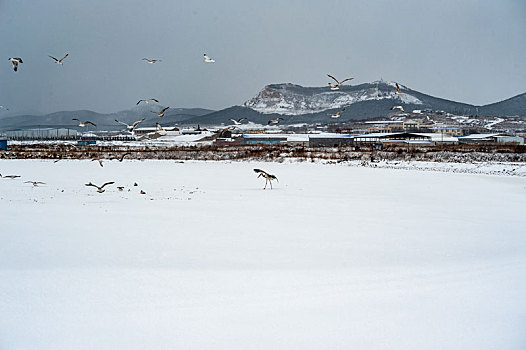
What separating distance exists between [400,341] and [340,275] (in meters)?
1.81

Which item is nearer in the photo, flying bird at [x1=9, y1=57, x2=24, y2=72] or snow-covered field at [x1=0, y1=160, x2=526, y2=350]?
snow-covered field at [x1=0, y1=160, x2=526, y2=350]

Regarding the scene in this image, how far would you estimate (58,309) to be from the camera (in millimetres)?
5148

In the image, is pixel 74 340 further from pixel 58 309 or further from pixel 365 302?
pixel 365 302

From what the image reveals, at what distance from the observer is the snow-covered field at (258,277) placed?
4.71m

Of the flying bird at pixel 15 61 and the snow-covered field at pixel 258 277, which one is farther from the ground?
the flying bird at pixel 15 61

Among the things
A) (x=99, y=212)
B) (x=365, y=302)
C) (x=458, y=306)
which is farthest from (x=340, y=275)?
(x=99, y=212)

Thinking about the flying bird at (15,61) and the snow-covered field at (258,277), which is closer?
the snow-covered field at (258,277)

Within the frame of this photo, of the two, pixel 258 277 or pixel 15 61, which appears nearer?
pixel 258 277

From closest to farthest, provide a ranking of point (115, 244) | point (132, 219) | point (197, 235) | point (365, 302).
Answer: point (365, 302), point (115, 244), point (197, 235), point (132, 219)

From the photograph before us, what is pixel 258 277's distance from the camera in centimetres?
625

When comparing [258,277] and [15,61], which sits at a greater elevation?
[15,61]

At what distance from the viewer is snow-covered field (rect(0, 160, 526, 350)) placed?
15.5 feet

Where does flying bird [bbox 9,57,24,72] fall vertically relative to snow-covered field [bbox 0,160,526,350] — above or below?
above

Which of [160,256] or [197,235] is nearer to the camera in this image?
[160,256]
